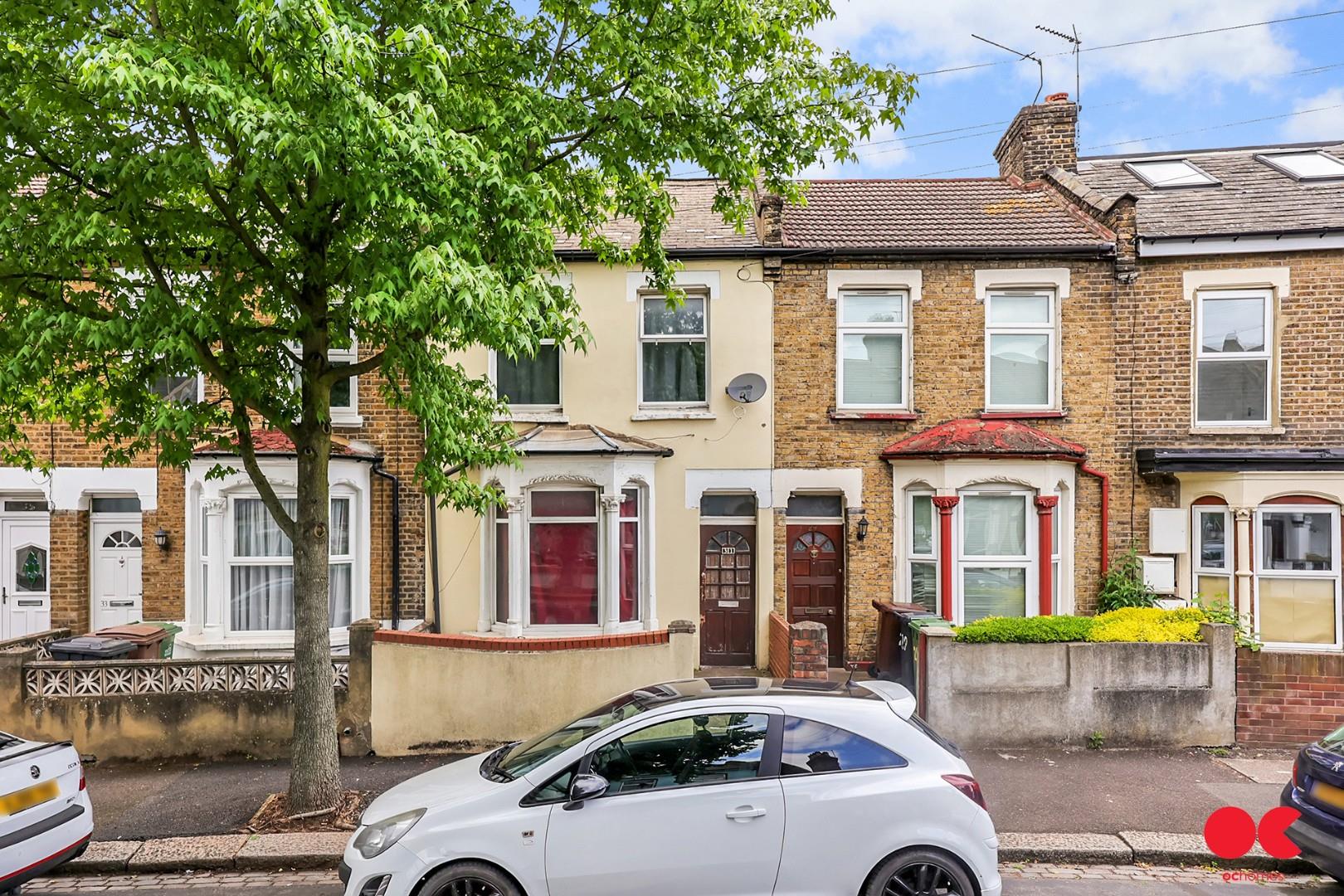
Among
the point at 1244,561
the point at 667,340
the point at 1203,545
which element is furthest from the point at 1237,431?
the point at 667,340

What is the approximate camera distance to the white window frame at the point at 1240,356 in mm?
10383

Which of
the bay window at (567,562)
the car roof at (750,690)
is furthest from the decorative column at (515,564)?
the car roof at (750,690)

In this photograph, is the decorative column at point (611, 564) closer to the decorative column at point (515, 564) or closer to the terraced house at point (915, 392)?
the decorative column at point (515, 564)

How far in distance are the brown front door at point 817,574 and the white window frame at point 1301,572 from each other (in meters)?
5.29

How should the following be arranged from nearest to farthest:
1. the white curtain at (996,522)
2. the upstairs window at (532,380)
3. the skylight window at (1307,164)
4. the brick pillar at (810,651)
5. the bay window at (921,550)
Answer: the brick pillar at (810,651) < the white curtain at (996,522) < the bay window at (921,550) < the upstairs window at (532,380) < the skylight window at (1307,164)

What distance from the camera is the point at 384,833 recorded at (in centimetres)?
452

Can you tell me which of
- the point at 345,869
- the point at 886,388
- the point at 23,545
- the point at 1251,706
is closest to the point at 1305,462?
the point at 1251,706

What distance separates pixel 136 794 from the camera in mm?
6938

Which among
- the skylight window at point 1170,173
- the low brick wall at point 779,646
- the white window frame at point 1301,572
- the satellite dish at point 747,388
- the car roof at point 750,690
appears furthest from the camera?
the skylight window at point 1170,173

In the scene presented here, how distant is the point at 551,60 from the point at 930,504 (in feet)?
23.5

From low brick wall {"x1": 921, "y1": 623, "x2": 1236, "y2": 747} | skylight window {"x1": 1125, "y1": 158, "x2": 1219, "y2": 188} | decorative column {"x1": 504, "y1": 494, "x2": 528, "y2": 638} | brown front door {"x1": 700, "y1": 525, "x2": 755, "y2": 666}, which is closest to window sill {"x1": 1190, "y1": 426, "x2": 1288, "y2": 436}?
low brick wall {"x1": 921, "y1": 623, "x2": 1236, "y2": 747}

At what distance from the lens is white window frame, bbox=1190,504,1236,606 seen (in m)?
10.2

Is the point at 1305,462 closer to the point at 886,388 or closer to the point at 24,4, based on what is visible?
the point at 886,388

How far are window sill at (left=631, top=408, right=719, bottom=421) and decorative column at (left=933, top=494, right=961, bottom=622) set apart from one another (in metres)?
3.20
